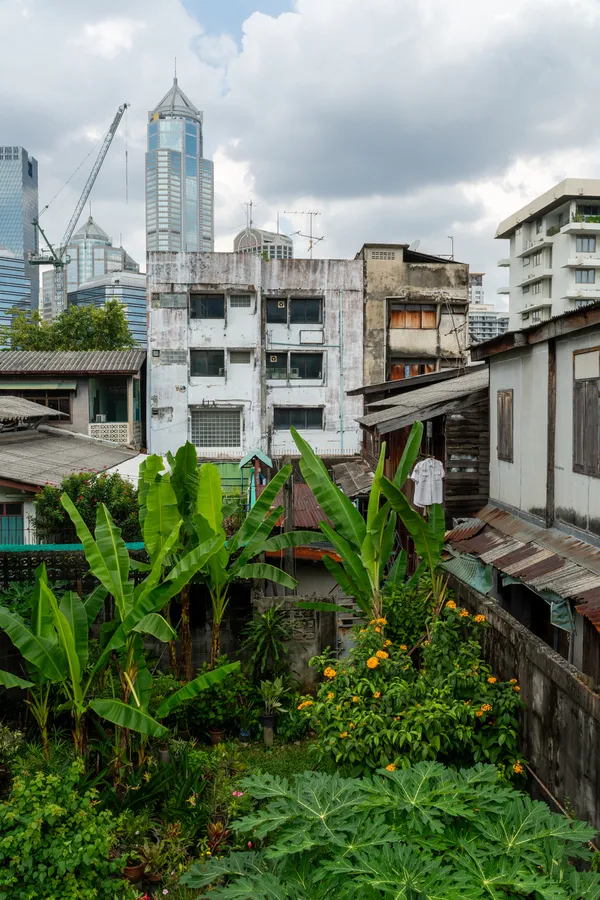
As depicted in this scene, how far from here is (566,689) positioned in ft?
19.2

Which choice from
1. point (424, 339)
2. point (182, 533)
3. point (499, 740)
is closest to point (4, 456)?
point (182, 533)

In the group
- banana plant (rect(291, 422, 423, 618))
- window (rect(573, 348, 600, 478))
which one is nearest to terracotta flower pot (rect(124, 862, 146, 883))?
banana plant (rect(291, 422, 423, 618))

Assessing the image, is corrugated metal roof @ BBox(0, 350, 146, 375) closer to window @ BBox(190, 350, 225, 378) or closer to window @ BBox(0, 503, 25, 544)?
window @ BBox(190, 350, 225, 378)

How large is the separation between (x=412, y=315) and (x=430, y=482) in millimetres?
22381

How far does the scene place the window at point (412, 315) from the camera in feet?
108

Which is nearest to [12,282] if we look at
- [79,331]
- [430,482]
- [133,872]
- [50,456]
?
[79,331]

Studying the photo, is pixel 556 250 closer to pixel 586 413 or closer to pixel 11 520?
pixel 11 520

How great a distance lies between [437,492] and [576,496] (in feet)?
10.7

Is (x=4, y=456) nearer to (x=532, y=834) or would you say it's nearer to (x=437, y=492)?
(x=437, y=492)

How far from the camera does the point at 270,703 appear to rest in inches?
376

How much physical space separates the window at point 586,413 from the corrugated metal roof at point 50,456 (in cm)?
1104

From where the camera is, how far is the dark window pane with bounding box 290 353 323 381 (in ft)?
108

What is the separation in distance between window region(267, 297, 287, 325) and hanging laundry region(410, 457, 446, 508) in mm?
21673

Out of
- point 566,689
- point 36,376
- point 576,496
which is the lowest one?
point 566,689
